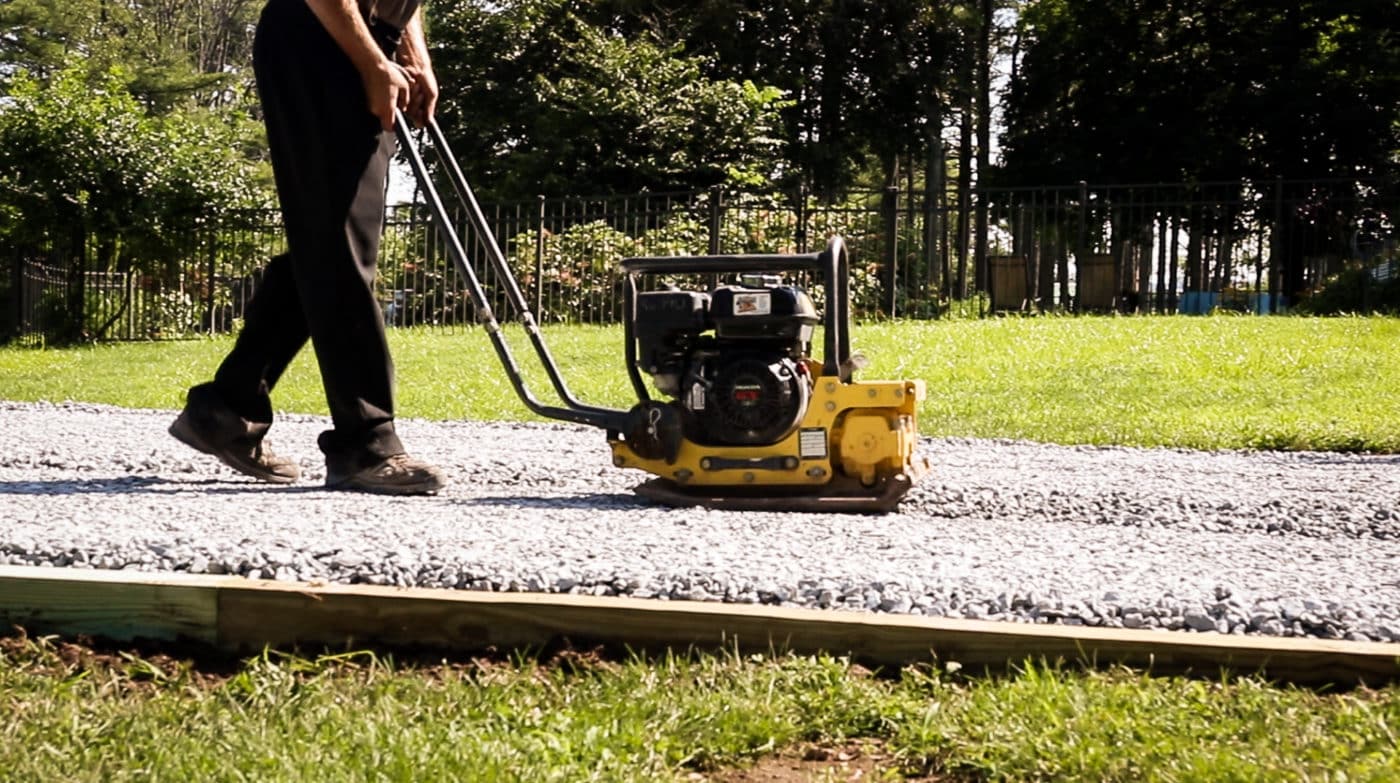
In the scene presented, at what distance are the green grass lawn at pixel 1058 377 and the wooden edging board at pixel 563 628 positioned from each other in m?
5.44

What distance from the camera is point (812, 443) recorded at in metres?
4.98

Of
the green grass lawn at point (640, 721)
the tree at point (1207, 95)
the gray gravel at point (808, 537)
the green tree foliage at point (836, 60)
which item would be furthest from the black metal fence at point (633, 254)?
the green grass lawn at point (640, 721)

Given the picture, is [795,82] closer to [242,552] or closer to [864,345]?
[864,345]

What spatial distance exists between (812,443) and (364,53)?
183 centimetres

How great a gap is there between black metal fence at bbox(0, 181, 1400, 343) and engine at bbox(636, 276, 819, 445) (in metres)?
13.2

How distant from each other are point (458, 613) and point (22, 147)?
61.5ft

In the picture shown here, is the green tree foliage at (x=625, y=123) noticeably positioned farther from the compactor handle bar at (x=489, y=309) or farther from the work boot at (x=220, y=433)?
the work boot at (x=220, y=433)

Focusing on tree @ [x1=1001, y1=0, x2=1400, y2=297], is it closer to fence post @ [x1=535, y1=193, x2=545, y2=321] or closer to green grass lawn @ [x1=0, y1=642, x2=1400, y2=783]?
fence post @ [x1=535, y1=193, x2=545, y2=321]

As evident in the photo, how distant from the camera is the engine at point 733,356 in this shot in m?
4.90

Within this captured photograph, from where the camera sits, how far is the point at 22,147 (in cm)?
1959

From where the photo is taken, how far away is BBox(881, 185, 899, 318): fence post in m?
18.5

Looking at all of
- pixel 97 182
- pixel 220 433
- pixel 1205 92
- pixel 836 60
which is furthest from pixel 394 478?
pixel 836 60

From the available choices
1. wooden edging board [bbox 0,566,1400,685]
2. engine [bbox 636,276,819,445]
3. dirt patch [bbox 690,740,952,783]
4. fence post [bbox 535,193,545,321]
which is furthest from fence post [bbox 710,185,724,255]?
dirt patch [bbox 690,740,952,783]

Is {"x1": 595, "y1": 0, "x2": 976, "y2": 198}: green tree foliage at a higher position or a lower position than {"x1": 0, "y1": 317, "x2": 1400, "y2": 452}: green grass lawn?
higher
